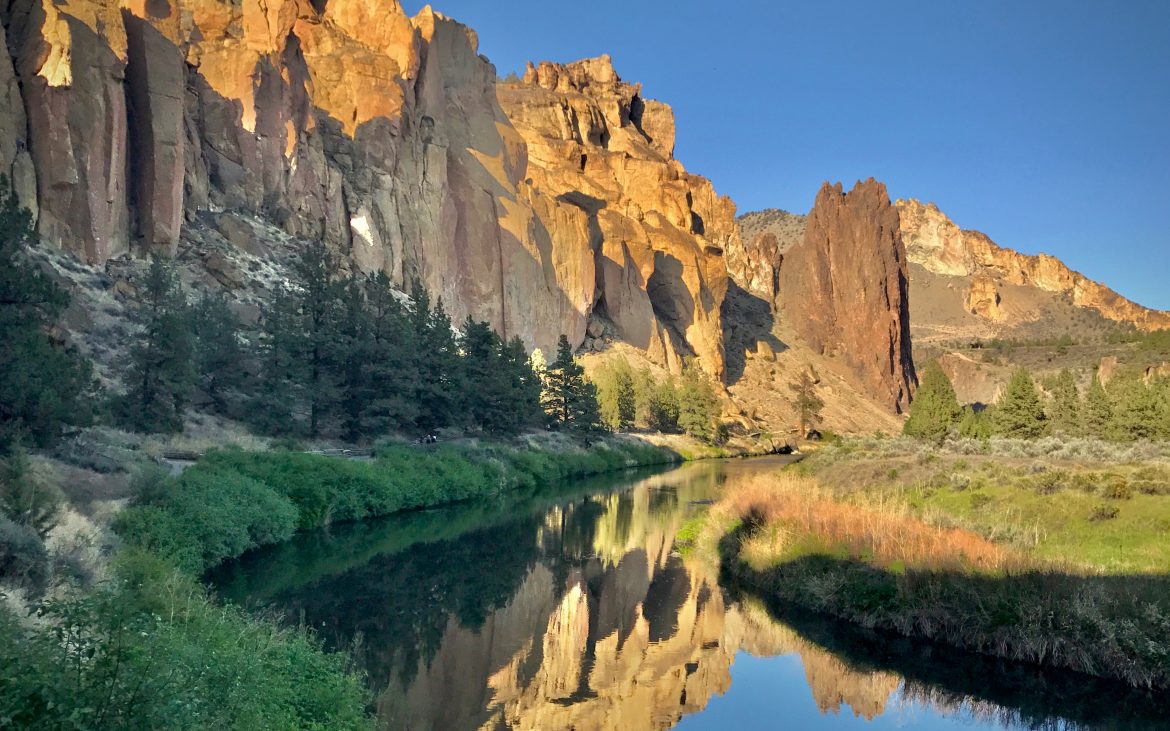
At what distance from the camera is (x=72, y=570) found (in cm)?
1230

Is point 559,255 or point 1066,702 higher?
point 559,255

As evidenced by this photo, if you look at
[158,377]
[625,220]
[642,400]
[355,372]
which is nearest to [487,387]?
[355,372]

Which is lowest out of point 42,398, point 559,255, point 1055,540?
point 1055,540

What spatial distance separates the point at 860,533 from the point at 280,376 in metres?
29.8

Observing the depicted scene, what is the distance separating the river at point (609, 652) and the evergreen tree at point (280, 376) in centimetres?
1425

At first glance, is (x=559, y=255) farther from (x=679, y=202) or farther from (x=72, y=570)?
(x=72, y=570)

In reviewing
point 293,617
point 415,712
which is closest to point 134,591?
point 415,712

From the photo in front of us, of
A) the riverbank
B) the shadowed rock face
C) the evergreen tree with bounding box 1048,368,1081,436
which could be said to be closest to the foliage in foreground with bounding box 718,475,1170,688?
the riverbank

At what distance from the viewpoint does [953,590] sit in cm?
1582

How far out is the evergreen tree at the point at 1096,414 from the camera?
4531cm

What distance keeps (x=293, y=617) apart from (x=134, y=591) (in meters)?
6.91

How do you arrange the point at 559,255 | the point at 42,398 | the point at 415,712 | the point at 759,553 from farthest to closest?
1. the point at 559,255
2. the point at 759,553
3. the point at 42,398
4. the point at 415,712

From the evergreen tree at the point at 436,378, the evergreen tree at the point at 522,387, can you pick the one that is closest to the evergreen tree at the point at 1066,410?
the evergreen tree at the point at 522,387

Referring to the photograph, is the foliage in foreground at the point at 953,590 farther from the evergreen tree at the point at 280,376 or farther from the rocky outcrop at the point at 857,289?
the rocky outcrop at the point at 857,289
